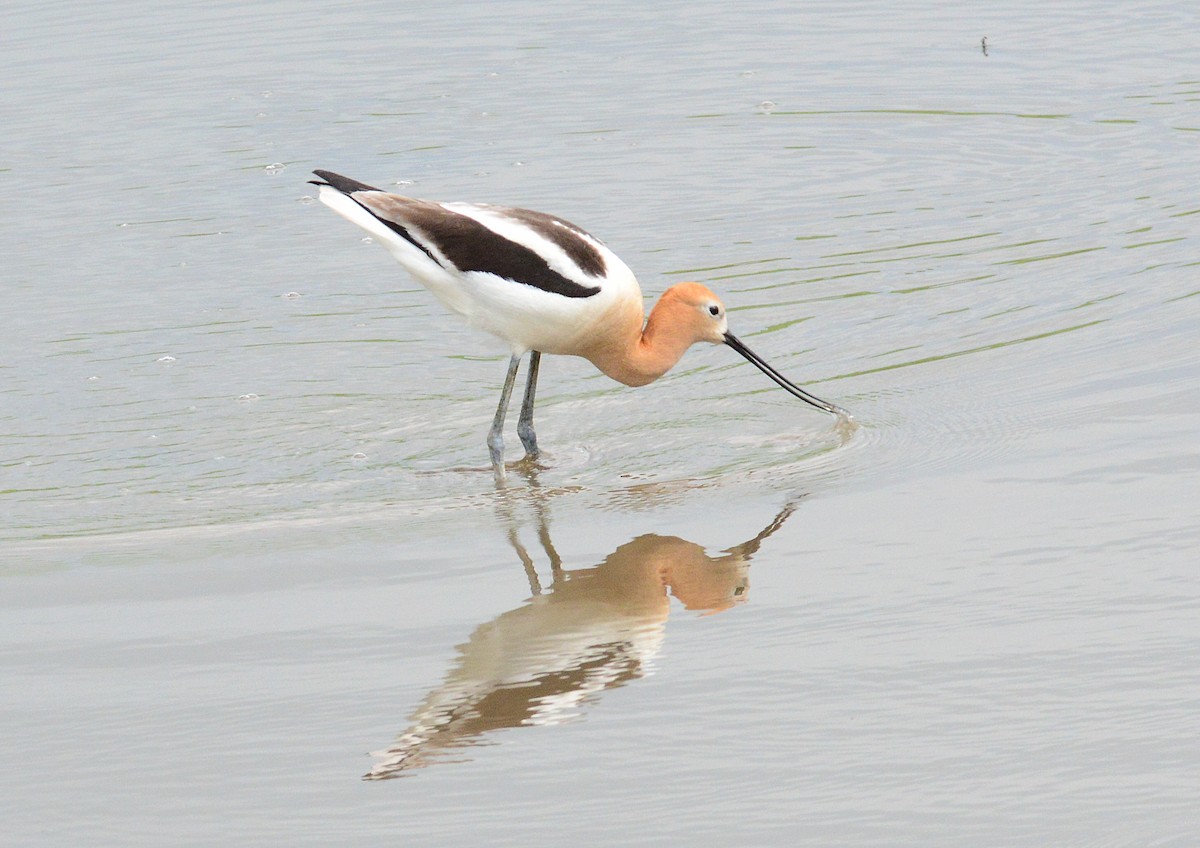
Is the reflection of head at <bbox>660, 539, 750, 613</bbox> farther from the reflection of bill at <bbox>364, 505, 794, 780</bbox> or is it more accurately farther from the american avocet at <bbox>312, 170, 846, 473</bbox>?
the american avocet at <bbox>312, 170, 846, 473</bbox>

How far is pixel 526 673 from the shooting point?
14.1 ft

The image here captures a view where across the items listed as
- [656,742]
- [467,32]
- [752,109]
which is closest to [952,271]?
[752,109]

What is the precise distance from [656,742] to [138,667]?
1.36 m

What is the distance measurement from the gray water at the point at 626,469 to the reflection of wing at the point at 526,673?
0.05ft

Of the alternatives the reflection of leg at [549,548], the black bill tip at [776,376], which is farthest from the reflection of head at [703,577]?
the black bill tip at [776,376]

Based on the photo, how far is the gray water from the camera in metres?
3.76

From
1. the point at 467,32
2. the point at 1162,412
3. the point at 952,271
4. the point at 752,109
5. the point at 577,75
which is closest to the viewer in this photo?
the point at 1162,412

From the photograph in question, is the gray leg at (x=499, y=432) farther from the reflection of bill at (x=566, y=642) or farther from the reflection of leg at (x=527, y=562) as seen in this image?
the reflection of bill at (x=566, y=642)

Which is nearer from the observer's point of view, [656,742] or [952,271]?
[656,742]

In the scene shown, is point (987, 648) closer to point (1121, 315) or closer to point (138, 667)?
point (138, 667)

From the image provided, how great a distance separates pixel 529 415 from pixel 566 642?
219cm

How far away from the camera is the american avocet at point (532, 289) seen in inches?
252

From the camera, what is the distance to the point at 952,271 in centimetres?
832

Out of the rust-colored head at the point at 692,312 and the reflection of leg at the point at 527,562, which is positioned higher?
the rust-colored head at the point at 692,312
